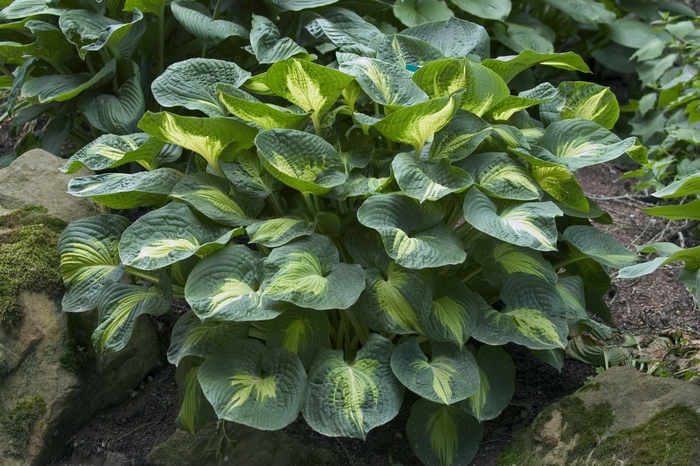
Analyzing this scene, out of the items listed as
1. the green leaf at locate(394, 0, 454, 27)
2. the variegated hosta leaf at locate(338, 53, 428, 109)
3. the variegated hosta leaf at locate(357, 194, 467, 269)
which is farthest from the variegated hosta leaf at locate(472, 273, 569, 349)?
the green leaf at locate(394, 0, 454, 27)

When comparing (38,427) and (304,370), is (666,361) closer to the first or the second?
(304,370)

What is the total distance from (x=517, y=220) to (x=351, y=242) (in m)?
0.53

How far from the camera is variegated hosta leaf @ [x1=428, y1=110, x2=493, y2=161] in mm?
2230

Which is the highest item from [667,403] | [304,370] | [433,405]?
[667,403]

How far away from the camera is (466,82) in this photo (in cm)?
228

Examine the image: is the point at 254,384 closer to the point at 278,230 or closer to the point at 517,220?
the point at 278,230

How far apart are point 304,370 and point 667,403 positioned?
3.40ft

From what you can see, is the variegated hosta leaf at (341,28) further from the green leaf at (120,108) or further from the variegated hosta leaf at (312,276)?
the variegated hosta leaf at (312,276)

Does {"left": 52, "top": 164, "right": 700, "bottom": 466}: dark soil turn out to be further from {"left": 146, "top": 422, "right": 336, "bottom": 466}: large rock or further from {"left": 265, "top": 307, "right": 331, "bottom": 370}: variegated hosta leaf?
{"left": 265, "top": 307, "right": 331, "bottom": 370}: variegated hosta leaf

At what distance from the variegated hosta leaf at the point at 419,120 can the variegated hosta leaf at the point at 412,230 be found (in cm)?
21

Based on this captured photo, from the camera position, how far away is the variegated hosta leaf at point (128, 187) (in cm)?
220

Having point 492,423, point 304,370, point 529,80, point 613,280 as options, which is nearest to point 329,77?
point 304,370

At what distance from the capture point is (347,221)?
90.6 inches

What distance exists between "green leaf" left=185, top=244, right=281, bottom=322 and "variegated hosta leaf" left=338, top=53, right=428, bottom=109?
2.09ft
